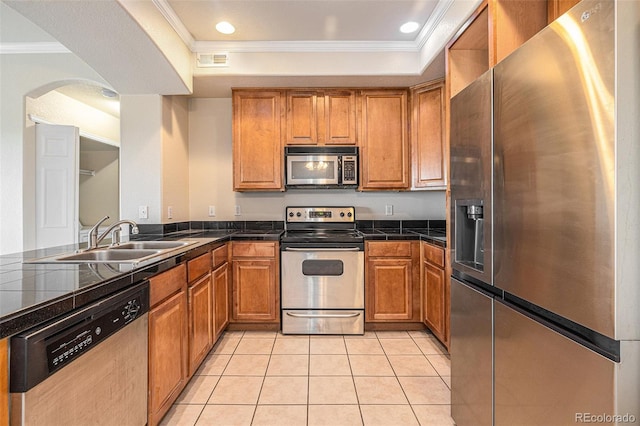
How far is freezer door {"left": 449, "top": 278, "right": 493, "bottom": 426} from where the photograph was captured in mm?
1255

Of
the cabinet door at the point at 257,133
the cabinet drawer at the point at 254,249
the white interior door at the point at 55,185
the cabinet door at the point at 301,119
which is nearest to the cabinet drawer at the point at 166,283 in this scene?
the cabinet drawer at the point at 254,249

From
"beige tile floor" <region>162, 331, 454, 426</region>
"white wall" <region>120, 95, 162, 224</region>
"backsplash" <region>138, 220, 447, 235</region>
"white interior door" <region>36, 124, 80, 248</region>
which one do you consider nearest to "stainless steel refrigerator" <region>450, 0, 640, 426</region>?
"beige tile floor" <region>162, 331, 454, 426</region>

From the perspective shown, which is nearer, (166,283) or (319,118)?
(166,283)

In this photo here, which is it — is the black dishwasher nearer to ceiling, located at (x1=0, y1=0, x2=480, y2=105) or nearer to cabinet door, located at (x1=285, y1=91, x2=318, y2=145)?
ceiling, located at (x1=0, y1=0, x2=480, y2=105)

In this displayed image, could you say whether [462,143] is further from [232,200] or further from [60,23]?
[232,200]

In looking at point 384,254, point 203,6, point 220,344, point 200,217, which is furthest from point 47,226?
point 384,254

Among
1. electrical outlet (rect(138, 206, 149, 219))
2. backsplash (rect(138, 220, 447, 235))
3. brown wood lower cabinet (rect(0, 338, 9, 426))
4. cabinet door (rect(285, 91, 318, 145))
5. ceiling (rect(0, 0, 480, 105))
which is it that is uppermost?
ceiling (rect(0, 0, 480, 105))

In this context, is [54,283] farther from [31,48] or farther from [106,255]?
[31,48]

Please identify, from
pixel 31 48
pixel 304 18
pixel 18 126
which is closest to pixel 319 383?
pixel 304 18

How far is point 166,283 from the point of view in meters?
1.62

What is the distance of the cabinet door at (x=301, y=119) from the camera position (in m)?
3.09

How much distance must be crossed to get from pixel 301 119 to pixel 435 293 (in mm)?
2016

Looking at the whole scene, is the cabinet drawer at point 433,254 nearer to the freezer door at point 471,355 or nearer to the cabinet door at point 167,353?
the freezer door at point 471,355

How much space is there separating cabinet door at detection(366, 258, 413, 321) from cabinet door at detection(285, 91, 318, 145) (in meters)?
1.35
